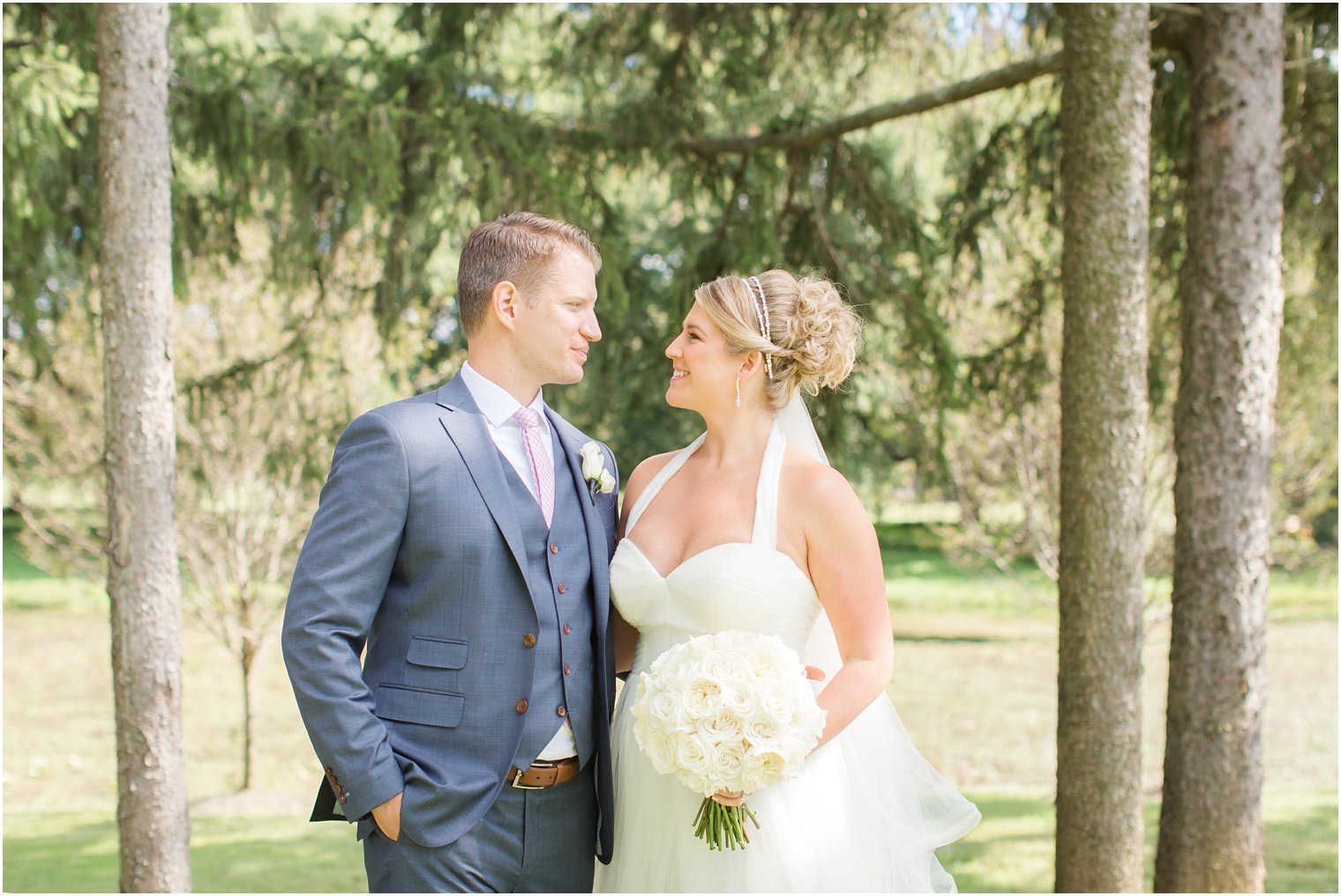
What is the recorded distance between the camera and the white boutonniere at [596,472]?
288 cm

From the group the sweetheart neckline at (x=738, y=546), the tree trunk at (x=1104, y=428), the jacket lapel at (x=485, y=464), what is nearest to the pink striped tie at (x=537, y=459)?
the jacket lapel at (x=485, y=464)

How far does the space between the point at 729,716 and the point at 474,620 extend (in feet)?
2.03

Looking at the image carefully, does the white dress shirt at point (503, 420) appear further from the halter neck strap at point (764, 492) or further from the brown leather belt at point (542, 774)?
the brown leather belt at point (542, 774)

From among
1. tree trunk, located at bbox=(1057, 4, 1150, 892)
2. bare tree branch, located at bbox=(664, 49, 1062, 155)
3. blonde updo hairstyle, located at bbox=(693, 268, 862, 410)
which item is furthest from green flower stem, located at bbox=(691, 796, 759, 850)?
bare tree branch, located at bbox=(664, 49, 1062, 155)

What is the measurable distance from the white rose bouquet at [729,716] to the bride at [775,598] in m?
0.16

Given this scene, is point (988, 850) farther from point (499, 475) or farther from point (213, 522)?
point (213, 522)

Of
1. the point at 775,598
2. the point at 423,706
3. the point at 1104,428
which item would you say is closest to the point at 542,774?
the point at 423,706

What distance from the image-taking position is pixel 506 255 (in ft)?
9.21

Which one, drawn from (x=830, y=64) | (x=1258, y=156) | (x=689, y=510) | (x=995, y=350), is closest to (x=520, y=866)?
(x=689, y=510)

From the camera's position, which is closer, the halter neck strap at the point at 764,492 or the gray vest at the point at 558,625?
the gray vest at the point at 558,625

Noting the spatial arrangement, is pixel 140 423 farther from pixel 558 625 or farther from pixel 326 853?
pixel 326 853

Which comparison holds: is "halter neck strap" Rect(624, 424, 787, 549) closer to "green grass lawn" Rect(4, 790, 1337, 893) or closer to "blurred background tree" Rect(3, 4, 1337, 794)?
"blurred background tree" Rect(3, 4, 1337, 794)

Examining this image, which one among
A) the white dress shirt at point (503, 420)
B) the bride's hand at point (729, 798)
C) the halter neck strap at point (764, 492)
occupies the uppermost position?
the white dress shirt at point (503, 420)

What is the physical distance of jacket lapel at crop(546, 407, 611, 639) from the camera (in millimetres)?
2812
